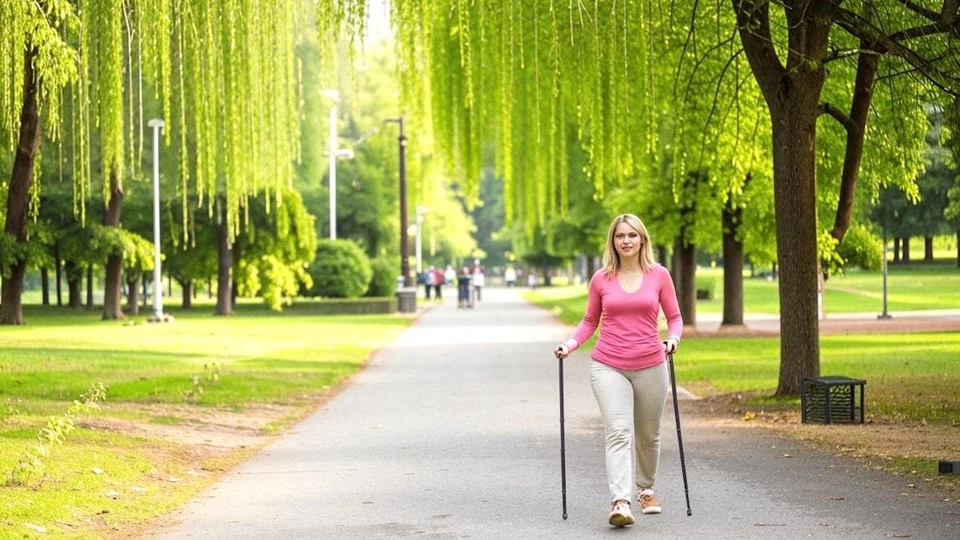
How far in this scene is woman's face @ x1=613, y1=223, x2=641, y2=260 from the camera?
391 inches

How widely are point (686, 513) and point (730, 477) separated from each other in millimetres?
2118

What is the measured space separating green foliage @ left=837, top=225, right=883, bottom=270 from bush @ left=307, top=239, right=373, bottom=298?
2286 cm

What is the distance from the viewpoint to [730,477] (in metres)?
12.3

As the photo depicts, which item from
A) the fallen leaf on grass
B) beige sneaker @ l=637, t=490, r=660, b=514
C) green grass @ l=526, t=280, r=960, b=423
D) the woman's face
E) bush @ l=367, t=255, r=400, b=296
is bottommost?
green grass @ l=526, t=280, r=960, b=423

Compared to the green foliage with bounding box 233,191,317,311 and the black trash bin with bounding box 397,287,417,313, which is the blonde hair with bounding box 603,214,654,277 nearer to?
the black trash bin with bounding box 397,287,417,313

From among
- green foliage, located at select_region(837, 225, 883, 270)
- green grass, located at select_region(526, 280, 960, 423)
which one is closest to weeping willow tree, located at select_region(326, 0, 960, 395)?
green grass, located at select_region(526, 280, 960, 423)

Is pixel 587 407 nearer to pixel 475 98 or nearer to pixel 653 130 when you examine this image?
pixel 653 130

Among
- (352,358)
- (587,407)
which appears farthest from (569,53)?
(352,358)

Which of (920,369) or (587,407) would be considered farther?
(920,369)

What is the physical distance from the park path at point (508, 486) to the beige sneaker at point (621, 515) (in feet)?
0.19

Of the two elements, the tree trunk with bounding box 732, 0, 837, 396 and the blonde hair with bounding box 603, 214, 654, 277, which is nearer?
the blonde hair with bounding box 603, 214, 654, 277

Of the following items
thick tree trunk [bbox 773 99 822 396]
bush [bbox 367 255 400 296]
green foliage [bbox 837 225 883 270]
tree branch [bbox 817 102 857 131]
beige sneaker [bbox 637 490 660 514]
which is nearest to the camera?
beige sneaker [bbox 637 490 660 514]

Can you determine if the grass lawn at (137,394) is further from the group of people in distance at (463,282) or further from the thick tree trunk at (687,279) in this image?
the group of people in distance at (463,282)

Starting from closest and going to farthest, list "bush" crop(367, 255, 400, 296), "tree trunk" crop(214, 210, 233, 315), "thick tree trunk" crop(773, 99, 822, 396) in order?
"thick tree trunk" crop(773, 99, 822, 396) < "tree trunk" crop(214, 210, 233, 315) < "bush" crop(367, 255, 400, 296)
